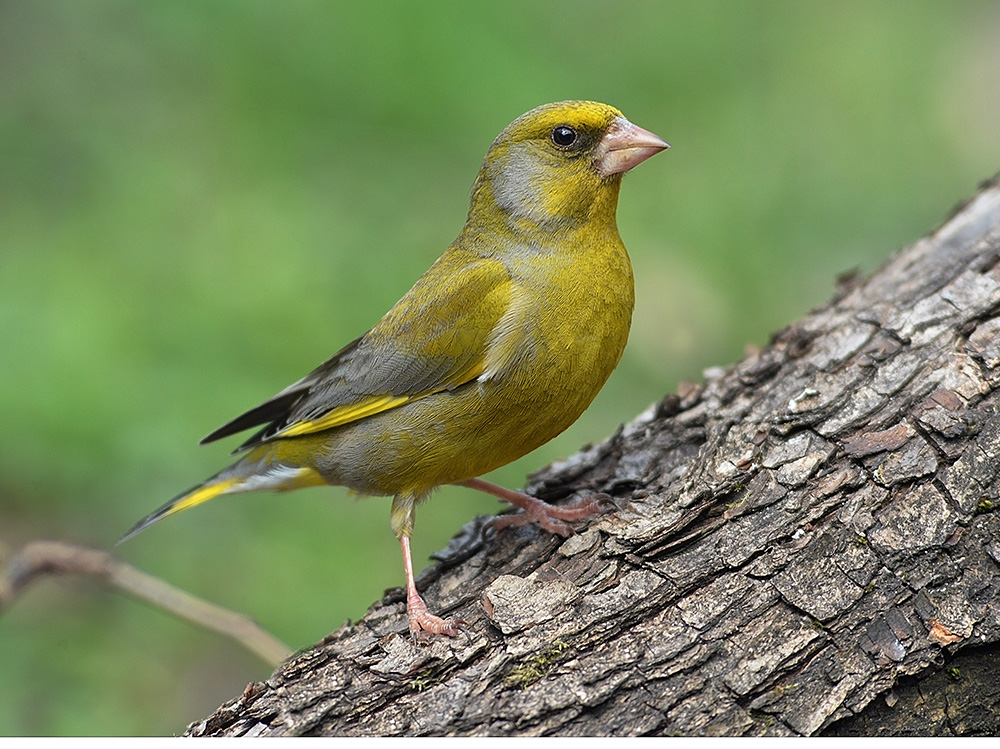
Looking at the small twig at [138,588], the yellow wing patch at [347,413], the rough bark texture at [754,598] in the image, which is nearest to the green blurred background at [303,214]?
the small twig at [138,588]

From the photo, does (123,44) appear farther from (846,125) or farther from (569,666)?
(569,666)

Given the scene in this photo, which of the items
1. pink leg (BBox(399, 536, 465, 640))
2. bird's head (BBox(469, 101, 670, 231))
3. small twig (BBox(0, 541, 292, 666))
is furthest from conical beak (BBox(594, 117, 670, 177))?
small twig (BBox(0, 541, 292, 666))

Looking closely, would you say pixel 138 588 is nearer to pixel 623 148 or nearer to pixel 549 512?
pixel 549 512

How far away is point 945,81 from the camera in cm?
972

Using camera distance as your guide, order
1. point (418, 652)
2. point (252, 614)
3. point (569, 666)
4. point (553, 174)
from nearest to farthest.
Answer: point (569, 666)
point (418, 652)
point (553, 174)
point (252, 614)

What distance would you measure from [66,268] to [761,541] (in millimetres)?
5406

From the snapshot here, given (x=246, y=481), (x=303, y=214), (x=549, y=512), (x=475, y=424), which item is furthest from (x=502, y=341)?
(x=303, y=214)

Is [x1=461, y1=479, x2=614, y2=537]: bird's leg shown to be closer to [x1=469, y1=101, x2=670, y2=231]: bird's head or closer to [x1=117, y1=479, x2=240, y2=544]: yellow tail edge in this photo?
[x1=469, y1=101, x2=670, y2=231]: bird's head

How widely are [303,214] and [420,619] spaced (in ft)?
15.4

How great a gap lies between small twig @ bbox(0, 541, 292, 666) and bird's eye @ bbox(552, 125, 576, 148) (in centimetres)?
244

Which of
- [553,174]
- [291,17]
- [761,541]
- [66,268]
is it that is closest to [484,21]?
[291,17]

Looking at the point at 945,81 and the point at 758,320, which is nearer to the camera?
the point at 758,320

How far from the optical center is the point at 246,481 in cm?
470

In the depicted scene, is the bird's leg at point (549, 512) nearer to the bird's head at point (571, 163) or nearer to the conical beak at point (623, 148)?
the bird's head at point (571, 163)
